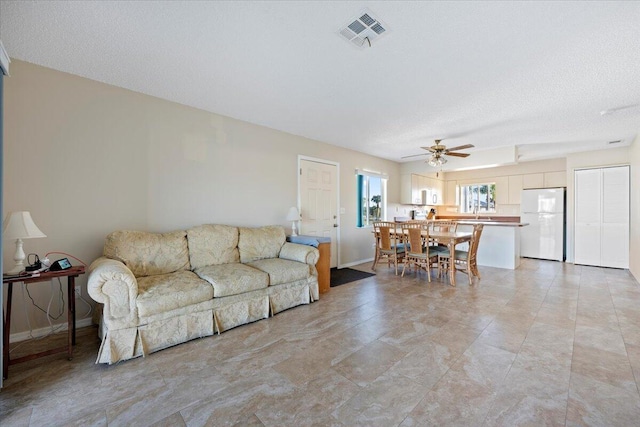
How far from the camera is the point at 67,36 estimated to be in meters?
2.07

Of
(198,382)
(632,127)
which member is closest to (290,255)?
(198,382)

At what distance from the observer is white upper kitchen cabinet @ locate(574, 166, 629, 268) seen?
16.8 feet

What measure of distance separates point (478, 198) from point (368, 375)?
7.45 metres

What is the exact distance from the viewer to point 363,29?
195 cm

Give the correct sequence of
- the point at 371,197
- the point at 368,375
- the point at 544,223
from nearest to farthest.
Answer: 1. the point at 368,375
2. the point at 544,223
3. the point at 371,197

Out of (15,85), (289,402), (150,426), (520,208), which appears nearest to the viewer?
(150,426)

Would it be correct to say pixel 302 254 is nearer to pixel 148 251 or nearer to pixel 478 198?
pixel 148 251

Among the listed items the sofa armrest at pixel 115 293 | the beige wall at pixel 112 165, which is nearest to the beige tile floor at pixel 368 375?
the sofa armrest at pixel 115 293

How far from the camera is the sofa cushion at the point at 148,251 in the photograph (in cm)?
263

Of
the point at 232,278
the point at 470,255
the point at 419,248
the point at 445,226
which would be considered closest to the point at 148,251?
the point at 232,278

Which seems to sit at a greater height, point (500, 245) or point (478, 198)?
point (478, 198)

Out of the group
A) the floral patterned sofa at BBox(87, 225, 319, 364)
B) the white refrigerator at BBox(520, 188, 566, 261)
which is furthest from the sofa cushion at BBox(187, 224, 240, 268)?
the white refrigerator at BBox(520, 188, 566, 261)

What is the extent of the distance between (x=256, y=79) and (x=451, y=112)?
2501 millimetres

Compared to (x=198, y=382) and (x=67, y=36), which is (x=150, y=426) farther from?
(x=67, y=36)
